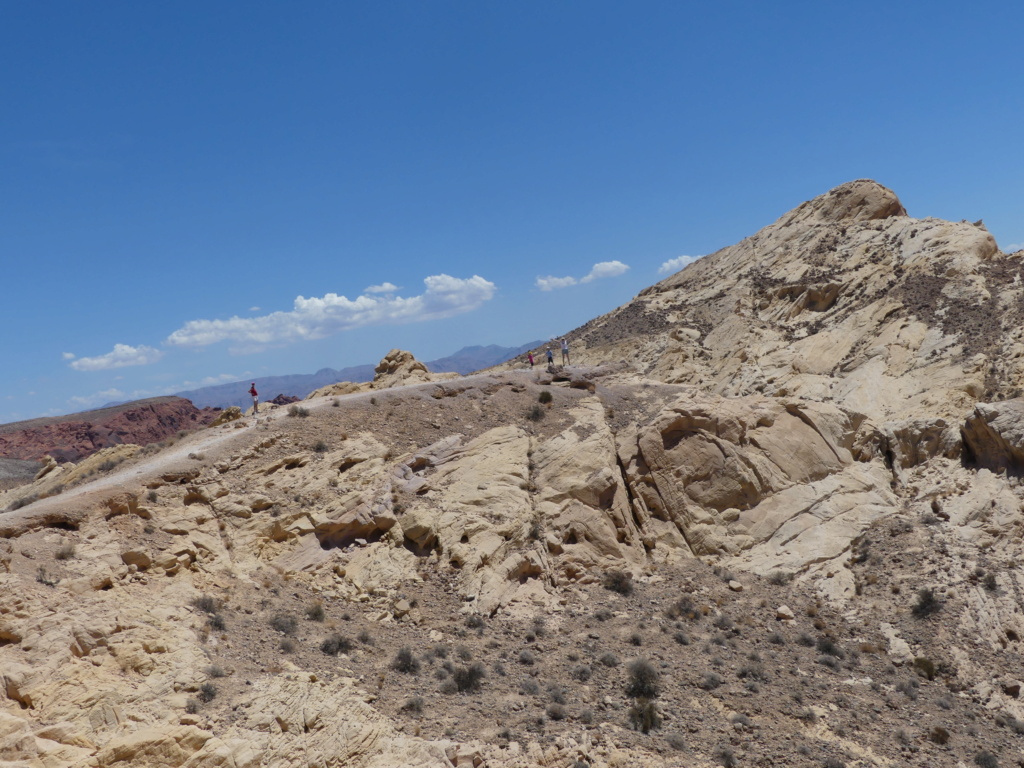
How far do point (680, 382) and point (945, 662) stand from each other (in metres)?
19.4

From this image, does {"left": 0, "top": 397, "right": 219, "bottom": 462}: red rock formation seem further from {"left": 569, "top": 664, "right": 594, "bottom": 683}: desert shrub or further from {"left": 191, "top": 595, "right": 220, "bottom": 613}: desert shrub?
{"left": 569, "top": 664, "right": 594, "bottom": 683}: desert shrub

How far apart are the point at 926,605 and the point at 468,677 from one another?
44.3 ft

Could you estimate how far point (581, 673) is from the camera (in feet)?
52.6

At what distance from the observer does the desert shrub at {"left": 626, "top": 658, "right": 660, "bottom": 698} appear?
15336mm

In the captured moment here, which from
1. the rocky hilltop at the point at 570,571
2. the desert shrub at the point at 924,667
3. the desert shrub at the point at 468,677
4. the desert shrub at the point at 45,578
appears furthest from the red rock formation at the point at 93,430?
the desert shrub at the point at 924,667

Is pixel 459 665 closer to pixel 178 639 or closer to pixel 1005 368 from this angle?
pixel 178 639

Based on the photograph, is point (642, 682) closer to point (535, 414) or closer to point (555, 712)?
point (555, 712)

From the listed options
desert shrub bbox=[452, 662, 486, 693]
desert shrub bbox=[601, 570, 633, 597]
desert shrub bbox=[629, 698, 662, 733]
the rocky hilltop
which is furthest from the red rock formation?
desert shrub bbox=[629, 698, 662, 733]

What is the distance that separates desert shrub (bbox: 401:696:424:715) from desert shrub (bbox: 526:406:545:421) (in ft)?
48.5

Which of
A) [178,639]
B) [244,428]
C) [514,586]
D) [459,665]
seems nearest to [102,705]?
[178,639]

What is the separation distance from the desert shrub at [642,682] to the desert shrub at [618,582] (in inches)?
178

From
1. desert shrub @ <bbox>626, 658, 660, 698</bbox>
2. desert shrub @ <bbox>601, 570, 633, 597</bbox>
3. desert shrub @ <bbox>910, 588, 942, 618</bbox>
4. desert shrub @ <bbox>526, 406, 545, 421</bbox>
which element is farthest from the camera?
desert shrub @ <bbox>526, 406, 545, 421</bbox>

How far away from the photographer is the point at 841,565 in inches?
844

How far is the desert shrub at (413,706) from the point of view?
534 inches
